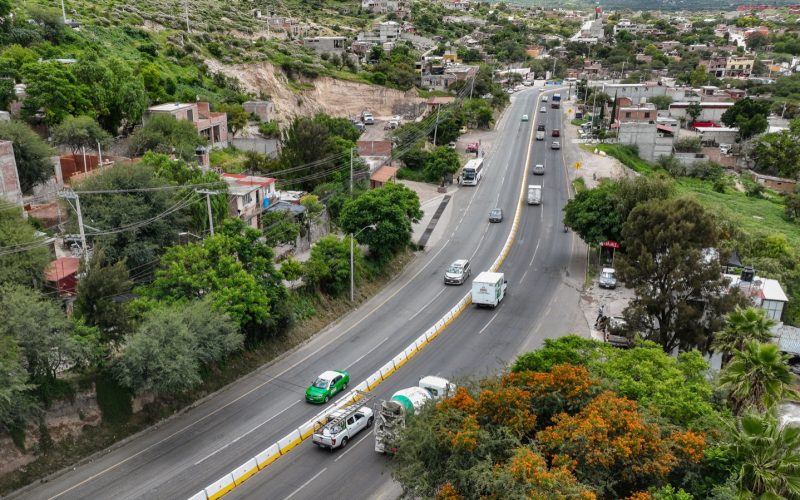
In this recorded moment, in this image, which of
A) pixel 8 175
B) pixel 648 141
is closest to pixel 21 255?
pixel 8 175

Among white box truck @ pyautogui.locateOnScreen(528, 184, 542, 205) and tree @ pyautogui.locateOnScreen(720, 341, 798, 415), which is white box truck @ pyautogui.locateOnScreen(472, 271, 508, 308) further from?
white box truck @ pyautogui.locateOnScreen(528, 184, 542, 205)

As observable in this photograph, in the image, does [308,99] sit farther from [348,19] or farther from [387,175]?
[348,19]

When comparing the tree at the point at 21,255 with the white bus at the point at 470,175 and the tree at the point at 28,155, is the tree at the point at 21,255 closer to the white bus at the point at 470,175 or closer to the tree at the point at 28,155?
the tree at the point at 28,155

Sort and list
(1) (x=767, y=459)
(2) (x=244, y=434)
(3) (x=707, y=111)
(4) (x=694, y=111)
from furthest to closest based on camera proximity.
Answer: (3) (x=707, y=111) < (4) (x=694, y=111) < (2) (x=244, y=434) < (1) (x=767, y=459)

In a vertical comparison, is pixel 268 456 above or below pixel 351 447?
above

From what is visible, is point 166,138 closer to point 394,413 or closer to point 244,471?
point 244,471

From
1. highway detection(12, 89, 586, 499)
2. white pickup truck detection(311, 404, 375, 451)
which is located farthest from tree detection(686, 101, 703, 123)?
white pickup truck detection(311, 404, 375, 451)
